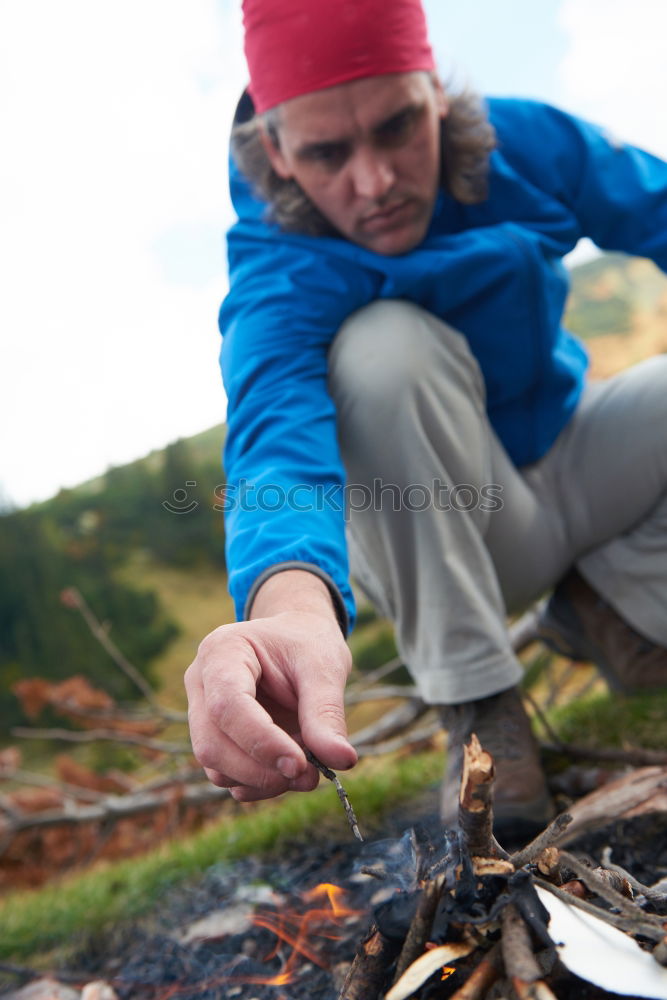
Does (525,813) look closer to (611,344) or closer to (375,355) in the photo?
(375,355)

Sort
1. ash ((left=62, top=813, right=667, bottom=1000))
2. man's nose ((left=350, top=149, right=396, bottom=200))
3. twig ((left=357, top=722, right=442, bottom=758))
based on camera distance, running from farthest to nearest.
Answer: twig ((left=357, top=722, right=442, bottom=758)) → man's nose ((left=350, top=149, right=396, bottom=200)) → ash ((left=62, top=813, right=667, bottom=1000))

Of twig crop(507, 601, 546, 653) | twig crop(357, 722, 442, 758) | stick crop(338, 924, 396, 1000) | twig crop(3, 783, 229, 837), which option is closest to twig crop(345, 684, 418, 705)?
twig crop(357, 722, 442, 758)

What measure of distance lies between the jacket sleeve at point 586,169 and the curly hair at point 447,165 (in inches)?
6.6

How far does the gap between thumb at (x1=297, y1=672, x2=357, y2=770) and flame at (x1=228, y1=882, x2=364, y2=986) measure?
1.82ft

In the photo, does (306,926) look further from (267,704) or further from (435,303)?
(435,303)

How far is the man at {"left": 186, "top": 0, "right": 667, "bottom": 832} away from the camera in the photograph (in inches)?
61.9

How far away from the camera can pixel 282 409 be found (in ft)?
4.99

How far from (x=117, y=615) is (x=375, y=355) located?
24.4 feet

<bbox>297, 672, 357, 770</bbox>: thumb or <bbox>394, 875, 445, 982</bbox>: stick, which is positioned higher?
<bbox>297, 672, 357, 770</bbox>: thumb

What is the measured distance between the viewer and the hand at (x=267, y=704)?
83cm

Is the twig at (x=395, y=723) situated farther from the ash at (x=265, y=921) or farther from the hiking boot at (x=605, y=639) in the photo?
the ash at (x=265, y=921)

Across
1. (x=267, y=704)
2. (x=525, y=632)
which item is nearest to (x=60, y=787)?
(x=525, y=632)

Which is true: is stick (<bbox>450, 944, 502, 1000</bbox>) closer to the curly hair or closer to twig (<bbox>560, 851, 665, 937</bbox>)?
twig (<bbox>560, 851, 665, 937</bbox>)

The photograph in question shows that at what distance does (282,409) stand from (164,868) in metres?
1.27
